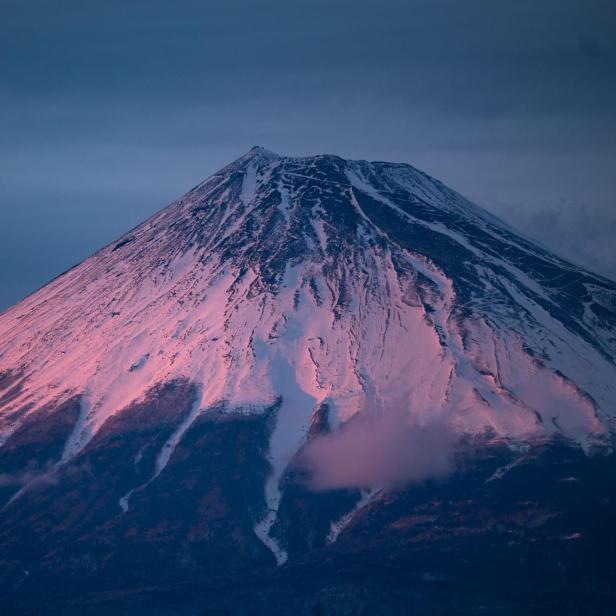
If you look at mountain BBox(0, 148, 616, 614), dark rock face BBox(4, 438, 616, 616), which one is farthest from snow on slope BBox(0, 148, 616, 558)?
dark rock face BBox(4, 438, 616, 616)

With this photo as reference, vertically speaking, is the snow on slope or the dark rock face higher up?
the snow on slope

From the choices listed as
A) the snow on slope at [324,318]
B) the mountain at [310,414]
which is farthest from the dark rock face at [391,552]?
the snow on slope at [324,318]

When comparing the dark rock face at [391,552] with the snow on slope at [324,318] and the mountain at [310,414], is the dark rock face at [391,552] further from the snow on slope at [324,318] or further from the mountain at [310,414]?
the snow on slope at [324,318]

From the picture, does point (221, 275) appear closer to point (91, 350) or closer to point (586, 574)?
point (91, 350)

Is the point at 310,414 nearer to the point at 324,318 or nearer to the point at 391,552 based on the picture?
the point at 324,318

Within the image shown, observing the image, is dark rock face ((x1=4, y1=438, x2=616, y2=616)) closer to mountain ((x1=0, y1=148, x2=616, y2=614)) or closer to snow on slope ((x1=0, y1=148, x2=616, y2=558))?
mountain ((x1=0, y1=148, x2=616, y2=614))

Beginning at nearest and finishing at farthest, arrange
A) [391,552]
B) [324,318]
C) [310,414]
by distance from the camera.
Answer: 1. [391,552]
2. [310,414]
3. [324,318]

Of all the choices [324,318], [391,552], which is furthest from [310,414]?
[391,552]
